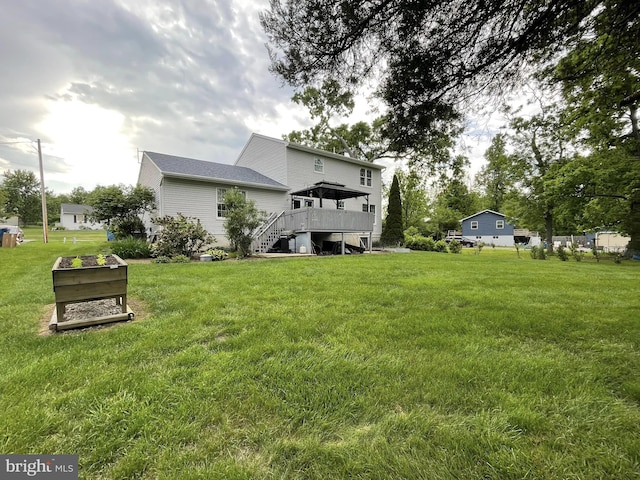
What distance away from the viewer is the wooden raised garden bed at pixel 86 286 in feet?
10.6

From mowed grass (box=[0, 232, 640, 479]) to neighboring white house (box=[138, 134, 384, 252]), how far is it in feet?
30.4

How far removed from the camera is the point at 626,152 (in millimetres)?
8656

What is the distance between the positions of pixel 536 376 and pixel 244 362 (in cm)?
266

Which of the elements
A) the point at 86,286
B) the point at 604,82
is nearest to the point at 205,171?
the point at 86,286

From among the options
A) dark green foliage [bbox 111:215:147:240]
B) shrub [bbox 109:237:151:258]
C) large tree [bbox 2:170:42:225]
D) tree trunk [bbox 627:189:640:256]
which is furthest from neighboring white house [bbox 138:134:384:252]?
large tree [bbox 2:170:42:225]

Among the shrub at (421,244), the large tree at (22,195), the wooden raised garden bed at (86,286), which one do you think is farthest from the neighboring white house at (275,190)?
the large tree at (22,195)

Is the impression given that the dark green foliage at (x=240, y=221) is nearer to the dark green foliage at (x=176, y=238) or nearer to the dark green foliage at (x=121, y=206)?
the dark green foliage at (x=176, y=238)

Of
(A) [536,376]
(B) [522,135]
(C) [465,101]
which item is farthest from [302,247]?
(B) [522,135]

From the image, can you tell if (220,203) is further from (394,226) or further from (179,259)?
(394,226)

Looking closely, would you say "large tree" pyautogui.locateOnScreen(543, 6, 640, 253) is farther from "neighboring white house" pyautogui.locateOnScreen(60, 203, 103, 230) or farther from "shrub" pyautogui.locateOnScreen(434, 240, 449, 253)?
"neighboring white house" pyautogui.locateOnScreen(60, 203, 103, 230)

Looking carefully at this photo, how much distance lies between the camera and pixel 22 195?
45.6 m

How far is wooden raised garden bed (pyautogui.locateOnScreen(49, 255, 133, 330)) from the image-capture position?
3242 mm

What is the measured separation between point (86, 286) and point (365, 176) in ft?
63.2

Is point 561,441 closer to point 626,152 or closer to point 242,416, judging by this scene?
point 242,416
